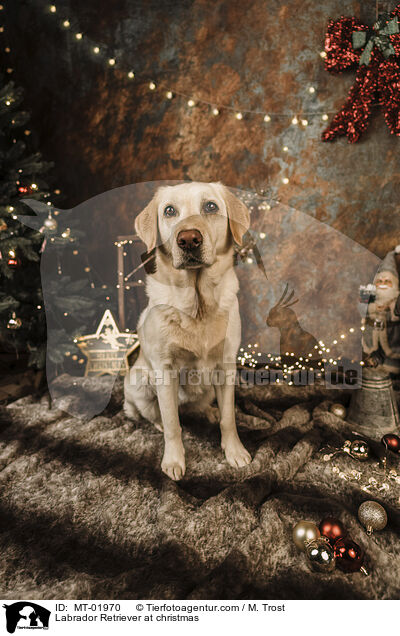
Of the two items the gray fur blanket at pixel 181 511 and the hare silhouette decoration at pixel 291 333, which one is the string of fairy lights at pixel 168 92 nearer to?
the hare silhouette decoration at pixel 291 333

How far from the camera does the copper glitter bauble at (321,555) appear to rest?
1.16 m

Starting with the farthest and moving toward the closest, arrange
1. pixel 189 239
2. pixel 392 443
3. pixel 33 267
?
1. pixel 33 267
2. pixel 392 443
3. pixel 189 239

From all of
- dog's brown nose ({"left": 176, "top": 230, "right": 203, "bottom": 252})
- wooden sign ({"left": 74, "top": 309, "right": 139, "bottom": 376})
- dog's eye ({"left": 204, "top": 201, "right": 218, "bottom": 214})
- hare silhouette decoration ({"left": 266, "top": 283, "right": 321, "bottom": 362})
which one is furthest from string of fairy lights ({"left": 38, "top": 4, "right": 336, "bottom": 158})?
wooden sign ({"left": 74, "top": 309, "right": 139, "bottom": 376})

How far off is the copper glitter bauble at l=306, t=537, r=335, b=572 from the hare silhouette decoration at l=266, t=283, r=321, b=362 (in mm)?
1797

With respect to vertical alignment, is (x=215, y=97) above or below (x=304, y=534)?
above

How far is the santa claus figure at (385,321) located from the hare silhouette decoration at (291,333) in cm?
57

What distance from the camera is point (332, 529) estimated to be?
125cm

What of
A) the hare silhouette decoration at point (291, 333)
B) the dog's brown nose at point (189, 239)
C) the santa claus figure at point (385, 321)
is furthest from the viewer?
the hare silhouette decoration at point (291, 333)

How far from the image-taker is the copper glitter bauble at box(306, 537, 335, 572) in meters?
1.16

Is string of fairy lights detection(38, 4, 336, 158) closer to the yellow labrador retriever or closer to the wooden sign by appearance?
the yellow labrador retriever
